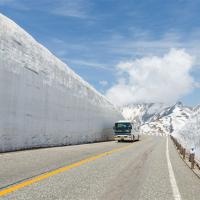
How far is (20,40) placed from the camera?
20938mm

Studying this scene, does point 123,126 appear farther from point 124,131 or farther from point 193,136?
point 193,136

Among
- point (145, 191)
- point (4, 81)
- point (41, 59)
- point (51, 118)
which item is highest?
point (41, 59)

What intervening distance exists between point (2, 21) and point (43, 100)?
6.42m

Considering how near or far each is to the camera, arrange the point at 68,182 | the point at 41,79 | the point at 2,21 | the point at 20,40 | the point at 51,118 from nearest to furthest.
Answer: the point at 68,182 < the point at 2,21 < the point at 20,40 < the point at 41,79 < the point at 51,118

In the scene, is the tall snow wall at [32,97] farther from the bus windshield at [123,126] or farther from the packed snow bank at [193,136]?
the bus windshield at [123,126]

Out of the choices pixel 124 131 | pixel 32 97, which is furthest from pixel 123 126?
pixel 32 97

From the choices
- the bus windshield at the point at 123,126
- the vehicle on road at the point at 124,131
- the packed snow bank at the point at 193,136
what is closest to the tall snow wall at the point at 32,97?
the vehicle on road at the point at 124,131

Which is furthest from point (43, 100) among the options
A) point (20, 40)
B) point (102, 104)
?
point (102, 104)

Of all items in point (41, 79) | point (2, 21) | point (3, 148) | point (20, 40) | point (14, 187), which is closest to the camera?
point (14, 187)

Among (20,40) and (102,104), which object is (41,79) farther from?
(102,104)

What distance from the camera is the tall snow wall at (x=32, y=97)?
59.9ft

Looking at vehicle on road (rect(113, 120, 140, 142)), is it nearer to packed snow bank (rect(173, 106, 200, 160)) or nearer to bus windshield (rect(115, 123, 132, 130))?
bus windshield (rect(115, 123, 132, 130))

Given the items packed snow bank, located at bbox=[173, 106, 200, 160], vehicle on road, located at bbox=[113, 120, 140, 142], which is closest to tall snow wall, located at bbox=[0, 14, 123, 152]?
vehicle on road, located at bbox=[113, 120, 140, 142]

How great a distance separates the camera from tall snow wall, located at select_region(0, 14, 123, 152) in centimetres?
1825
